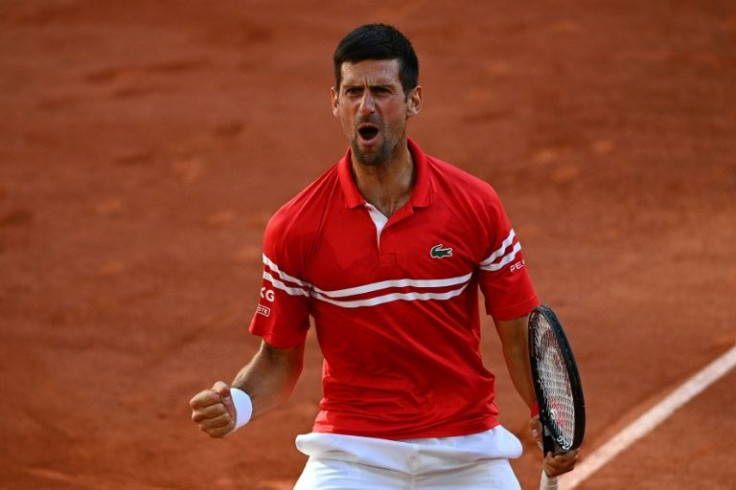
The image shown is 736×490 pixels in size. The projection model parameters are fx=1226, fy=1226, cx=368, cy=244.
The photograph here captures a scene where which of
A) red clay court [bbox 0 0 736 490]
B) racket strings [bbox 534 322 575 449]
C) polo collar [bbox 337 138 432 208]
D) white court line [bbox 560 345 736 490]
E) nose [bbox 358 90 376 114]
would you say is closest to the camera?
racket strings [bbox 534 322 575 449]

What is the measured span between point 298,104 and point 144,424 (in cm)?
579

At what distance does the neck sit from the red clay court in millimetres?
2421

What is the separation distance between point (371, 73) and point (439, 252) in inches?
27.7

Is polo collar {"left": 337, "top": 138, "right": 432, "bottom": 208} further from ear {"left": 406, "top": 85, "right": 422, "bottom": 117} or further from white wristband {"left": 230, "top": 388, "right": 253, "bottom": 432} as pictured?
white wristband {"left": 230, "top": 388, "right": 253, "bottom": 432}

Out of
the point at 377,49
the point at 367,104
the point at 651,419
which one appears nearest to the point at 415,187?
the point at 367,104

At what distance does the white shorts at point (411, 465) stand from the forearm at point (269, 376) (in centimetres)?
29

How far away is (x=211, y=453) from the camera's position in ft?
22.7

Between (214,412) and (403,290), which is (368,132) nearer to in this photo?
(403,290)

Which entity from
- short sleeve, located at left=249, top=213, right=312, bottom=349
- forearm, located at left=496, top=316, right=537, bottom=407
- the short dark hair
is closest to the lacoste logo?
forearm, located at left=496, top=316, right=537, bottom=407

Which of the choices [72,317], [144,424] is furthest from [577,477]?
[72,317]

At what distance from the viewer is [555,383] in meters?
4.35

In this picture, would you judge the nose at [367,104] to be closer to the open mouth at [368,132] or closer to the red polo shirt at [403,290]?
the open mouth at [368,132]

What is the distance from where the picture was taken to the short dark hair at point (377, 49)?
14.9 ft

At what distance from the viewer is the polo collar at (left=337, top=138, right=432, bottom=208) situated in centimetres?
456
